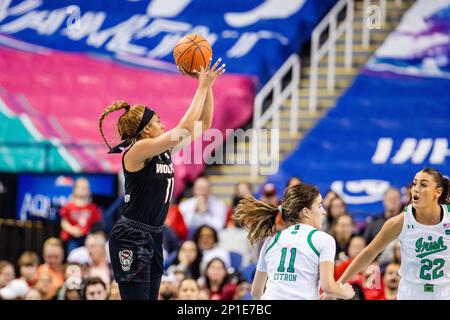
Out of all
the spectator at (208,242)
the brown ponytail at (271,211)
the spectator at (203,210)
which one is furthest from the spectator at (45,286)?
the brown ponytail at (271,211)

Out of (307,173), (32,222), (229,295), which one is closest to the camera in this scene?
(229,295)

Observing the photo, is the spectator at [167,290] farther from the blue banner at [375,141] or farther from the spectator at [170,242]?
the blue banner at [375,141]

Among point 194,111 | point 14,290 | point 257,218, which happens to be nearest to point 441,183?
point 257,218

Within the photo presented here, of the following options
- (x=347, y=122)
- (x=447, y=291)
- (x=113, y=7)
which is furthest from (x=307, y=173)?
(x=447, y=291)

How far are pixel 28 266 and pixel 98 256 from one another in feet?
2.80

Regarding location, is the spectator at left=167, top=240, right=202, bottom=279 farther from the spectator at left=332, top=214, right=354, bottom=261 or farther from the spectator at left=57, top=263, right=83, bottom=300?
the spectator at left=332, top=214, right=354, bottom=261

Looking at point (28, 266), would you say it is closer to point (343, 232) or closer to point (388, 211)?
point (343, 232)

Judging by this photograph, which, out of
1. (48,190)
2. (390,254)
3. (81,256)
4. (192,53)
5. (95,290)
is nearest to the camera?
(192,53)

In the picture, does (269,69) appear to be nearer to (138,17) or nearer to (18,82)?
(138,17)

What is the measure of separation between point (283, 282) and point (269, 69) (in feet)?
27.9

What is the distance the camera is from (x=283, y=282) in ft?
19.6

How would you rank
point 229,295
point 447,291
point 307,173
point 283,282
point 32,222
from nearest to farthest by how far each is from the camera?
1. point 283,282
2. point 447,291
3. point 229,295
4. point 32,222
5. point 307,173

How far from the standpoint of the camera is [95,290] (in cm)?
924

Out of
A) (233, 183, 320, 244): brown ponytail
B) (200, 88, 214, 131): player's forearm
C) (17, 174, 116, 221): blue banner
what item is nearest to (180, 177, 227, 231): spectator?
(17, 174, 116, 221): blue banner
